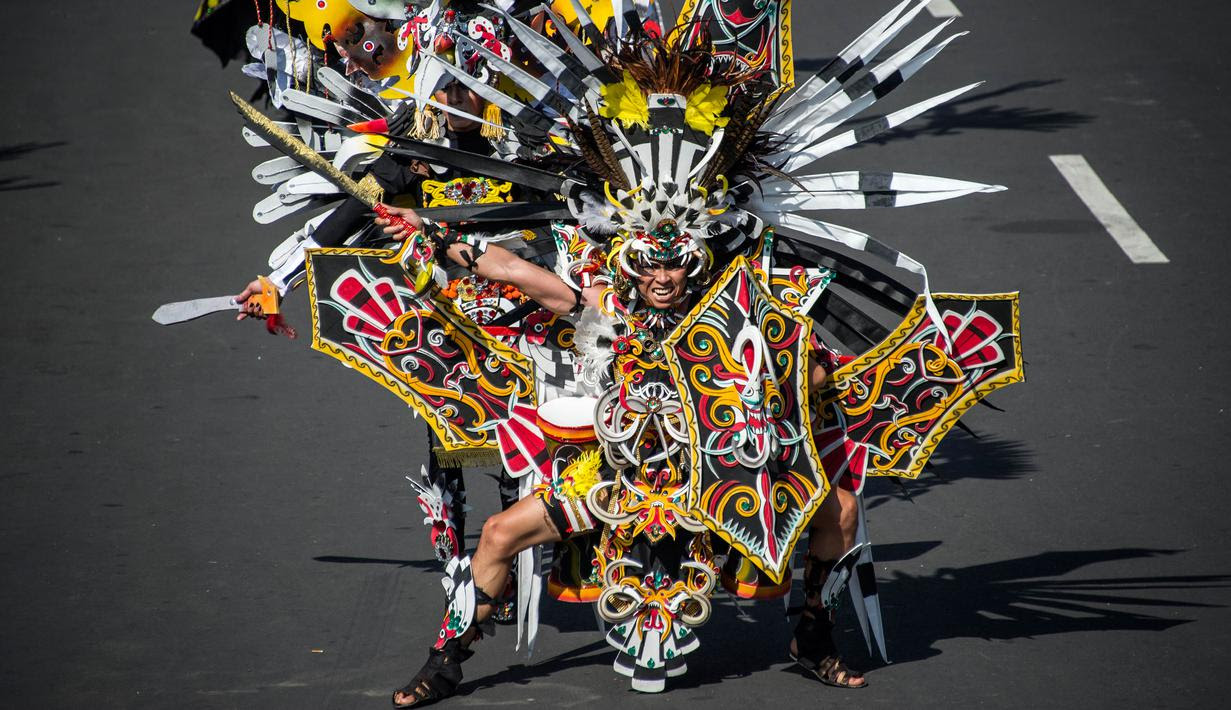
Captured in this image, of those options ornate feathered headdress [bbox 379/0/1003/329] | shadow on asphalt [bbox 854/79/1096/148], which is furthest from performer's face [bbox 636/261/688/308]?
shadow on asphalt [bbox 854/79/1096/148]

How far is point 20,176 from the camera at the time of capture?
12.2 metres

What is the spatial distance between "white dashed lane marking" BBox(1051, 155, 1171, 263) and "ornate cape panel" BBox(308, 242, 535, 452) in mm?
5898

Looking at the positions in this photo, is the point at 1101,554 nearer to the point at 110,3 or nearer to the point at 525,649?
the point at 525,649

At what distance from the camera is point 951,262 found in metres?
10.2

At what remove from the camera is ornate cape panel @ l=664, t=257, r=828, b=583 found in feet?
16.7

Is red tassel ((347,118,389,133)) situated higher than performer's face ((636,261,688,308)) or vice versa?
red tassel ((347,118,389,133))

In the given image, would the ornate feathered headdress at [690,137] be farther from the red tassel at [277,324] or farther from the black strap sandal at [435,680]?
the black strap sandal at [435,680]

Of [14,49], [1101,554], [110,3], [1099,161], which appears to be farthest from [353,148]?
[110,3]

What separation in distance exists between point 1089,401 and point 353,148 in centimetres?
422

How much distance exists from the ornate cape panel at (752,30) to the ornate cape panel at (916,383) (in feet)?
3.72

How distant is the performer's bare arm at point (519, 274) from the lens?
205 inches

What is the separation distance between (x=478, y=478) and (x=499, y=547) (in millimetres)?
2306

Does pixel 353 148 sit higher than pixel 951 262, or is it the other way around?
pixel 353 148

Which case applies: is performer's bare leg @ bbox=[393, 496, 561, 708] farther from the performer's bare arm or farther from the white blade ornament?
the white blade ornament
